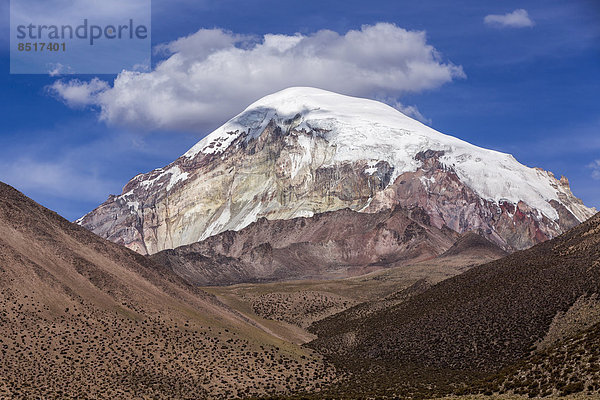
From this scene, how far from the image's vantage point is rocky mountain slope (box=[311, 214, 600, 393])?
8688cm

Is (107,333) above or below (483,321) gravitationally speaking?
above

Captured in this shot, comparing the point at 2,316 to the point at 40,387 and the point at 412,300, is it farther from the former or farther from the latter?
the point at 412,300

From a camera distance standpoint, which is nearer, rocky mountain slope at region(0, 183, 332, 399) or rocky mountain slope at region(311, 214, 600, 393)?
rocky mountain slope at region(0, 183, 332, 399)

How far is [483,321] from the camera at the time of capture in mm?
97750

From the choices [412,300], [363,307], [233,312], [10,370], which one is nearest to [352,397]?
[10,370]

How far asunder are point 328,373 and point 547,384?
124 feet

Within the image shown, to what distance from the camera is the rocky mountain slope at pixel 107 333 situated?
242ft

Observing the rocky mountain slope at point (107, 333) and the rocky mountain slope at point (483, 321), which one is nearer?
the rocky mountain slope at point (107, 333)

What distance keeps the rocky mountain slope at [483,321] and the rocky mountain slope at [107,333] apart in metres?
10.5

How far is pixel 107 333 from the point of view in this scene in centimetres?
8312

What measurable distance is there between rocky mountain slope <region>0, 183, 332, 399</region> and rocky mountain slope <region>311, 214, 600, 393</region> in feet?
34.4

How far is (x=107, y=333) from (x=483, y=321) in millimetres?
42250

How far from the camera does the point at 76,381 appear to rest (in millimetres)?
72188

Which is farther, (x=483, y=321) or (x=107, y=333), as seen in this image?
(x=483, y=321)
